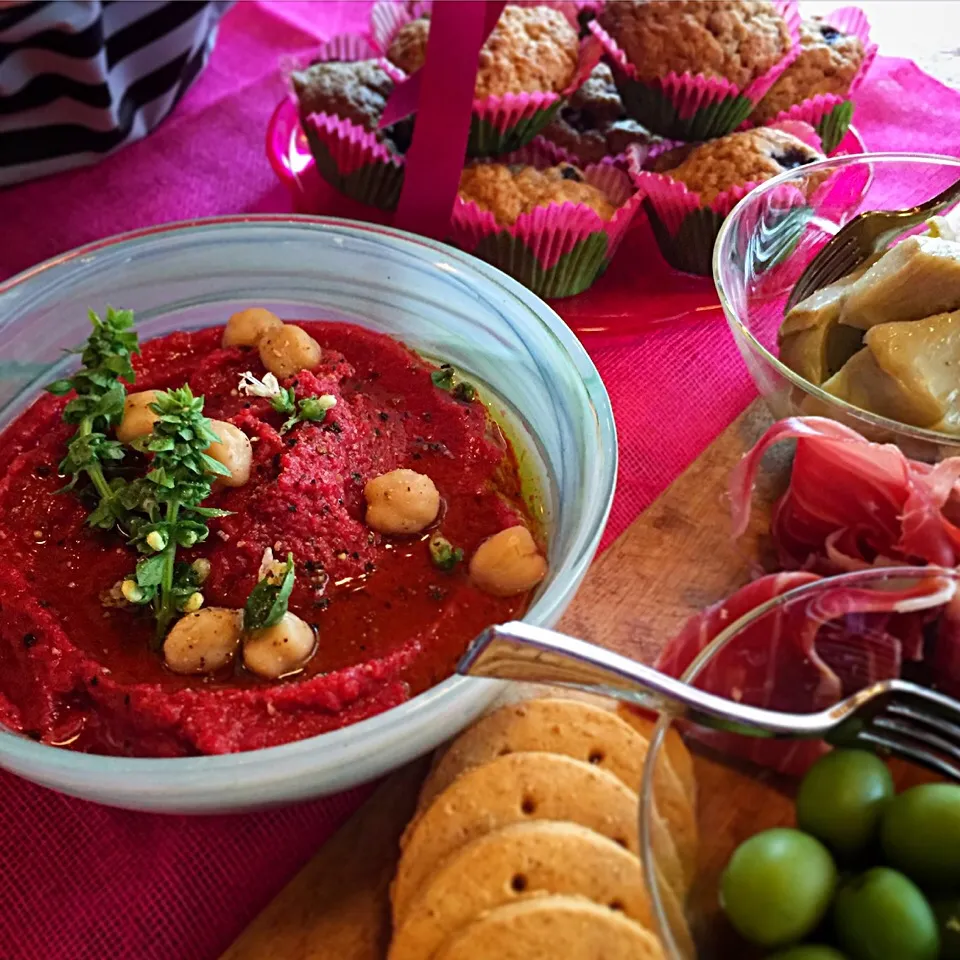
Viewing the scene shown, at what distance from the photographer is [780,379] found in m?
1.57

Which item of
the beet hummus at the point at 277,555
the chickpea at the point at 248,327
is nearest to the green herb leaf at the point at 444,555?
the beet hummus at the point at 277,555

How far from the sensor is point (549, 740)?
1292mm

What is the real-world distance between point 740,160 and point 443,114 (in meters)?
0.64

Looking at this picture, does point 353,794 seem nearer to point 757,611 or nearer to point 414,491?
point 414,491

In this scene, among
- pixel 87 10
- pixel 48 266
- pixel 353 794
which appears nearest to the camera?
pixel 353 794

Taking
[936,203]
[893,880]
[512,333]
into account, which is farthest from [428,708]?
[936,203]

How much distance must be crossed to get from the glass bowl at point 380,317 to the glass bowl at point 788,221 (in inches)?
14.8

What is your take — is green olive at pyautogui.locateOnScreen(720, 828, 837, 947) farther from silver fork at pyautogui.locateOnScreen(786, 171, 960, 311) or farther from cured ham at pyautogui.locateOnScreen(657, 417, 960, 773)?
silver fork at pyautogui.locateOnScreen(786, 171, 960, 311)

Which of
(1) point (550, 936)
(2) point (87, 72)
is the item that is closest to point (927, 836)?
(1) point (550, 936)

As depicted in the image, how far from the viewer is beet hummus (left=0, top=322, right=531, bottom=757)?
1.18 m

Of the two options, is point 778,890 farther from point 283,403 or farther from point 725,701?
point 283,403

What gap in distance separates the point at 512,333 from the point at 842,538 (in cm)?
61

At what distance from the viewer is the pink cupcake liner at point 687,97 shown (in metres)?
2.19

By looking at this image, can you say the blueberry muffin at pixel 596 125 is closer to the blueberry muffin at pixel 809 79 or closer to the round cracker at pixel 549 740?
the blueberry muffin at pixel 809 79
